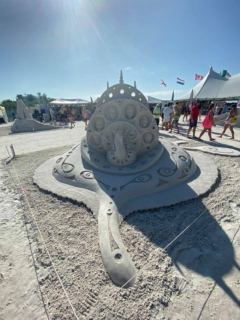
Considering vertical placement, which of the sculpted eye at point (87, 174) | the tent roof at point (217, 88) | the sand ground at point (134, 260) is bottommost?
the sand ground at point (134, 260)

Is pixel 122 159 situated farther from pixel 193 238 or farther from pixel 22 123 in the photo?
pixel 22 123

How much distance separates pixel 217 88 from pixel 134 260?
21.6 m

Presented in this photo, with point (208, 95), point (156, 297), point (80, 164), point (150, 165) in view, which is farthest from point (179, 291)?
point (208, 95)

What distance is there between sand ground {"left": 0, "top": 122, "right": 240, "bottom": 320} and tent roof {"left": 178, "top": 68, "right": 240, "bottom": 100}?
17.2 metres

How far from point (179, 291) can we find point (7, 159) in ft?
25.0

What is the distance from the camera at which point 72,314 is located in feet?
5.71

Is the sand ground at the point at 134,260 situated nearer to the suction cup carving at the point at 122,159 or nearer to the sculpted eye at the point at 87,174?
the suction cup carving at the point at 122,159

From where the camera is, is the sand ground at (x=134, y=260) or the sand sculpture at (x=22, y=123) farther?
the sand sculpture at (x=22, y=123)

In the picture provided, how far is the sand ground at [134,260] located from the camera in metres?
1.77

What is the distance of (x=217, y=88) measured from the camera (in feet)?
61.2

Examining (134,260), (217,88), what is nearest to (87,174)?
(134,260)

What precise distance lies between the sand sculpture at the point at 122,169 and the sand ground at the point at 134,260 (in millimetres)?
277

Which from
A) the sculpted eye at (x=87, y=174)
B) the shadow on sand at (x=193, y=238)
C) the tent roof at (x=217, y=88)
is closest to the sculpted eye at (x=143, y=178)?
the shadow on sand at (x=193, y=238)

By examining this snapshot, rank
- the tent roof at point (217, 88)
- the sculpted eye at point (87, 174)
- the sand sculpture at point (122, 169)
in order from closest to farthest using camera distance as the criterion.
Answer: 1. the sand sculpture at point (122, 169)
2. the sculpted eye at point (87, 174)
3. the tent roof at point (217, 88)
